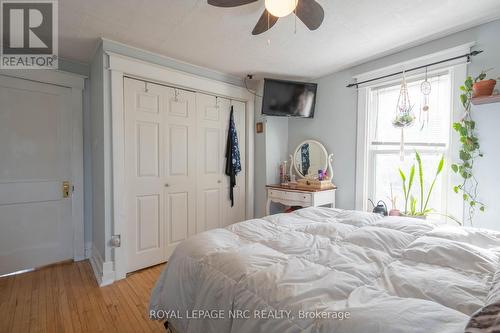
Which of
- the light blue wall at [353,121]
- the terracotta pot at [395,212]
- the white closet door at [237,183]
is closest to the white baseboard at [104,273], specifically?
the white closet door at [237,183]

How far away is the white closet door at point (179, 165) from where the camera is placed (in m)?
2.65

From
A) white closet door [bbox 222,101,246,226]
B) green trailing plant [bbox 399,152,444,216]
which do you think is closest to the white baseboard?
white closet door [bbox 222,101,246,226]

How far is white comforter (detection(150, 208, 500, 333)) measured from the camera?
0.67m

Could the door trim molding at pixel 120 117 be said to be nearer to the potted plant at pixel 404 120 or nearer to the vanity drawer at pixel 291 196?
the vanity drawer at pixel 291 196

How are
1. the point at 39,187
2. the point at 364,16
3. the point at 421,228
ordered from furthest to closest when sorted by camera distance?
1. the point at 39,187
2. the point at 364,16
3. the point at 421,228

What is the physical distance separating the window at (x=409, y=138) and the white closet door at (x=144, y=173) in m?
2.35

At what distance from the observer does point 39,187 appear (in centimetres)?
249

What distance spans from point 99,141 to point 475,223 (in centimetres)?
345

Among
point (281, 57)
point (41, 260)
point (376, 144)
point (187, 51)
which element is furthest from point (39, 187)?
point (376, 144)

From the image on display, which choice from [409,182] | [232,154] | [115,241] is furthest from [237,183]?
[409,182]

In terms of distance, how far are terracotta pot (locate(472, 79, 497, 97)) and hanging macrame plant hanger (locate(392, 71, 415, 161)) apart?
1.62ft

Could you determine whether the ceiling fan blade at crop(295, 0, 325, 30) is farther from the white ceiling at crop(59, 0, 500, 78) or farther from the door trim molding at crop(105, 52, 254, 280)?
the door trim molding at crop(105, 52, 254, 280)

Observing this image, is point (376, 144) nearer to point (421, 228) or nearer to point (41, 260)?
point (421, 228)

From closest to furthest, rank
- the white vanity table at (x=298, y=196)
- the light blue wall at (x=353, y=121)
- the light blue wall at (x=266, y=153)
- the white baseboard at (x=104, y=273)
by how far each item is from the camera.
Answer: the light blue wall at (x=353, y=121), the white baseboard at (x=104, y=273), the white vanity table at (x=298, y=196), the light blue wall at (x=266, y=153)
